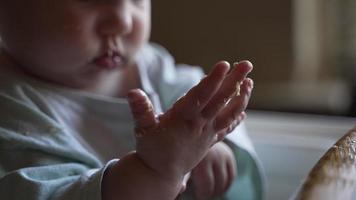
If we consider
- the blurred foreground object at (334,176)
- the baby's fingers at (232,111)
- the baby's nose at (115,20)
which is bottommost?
the blurred foreground object at (334,176)

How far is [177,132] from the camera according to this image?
52cm

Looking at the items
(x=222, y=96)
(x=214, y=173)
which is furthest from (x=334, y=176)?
(x=214, y=173)

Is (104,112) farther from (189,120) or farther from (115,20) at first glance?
(189,120)

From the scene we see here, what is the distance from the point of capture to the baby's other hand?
0.73 meters

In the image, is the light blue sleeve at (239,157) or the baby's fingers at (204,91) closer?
the baby's fingers at (204,91)

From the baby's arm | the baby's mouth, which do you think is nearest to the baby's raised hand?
the baby's arm

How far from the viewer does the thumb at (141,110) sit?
52 centimetres

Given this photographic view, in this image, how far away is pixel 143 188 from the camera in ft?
1.84

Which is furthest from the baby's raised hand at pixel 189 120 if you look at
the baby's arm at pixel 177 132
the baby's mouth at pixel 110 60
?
the baby's mouth at pixel 110 60

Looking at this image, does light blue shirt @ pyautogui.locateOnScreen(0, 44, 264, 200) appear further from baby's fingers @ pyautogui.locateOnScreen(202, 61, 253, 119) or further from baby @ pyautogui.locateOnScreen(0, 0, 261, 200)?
baby's fingers @ pyautogui.locateOnScreen(202, 61, 253, 119)

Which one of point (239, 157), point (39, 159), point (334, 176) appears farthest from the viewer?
point (239, 157)

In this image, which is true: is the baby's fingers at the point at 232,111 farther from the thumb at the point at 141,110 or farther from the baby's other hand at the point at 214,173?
the baby's other hand at the point at 214,173

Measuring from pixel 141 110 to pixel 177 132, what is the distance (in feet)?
0.11

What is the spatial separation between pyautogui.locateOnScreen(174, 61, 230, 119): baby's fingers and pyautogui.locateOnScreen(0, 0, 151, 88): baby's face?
0.19 meters
